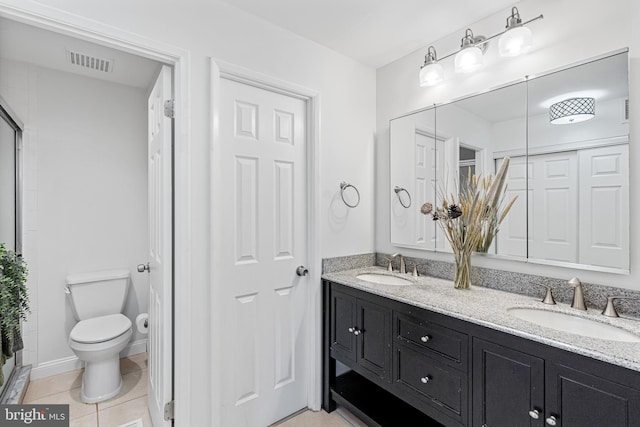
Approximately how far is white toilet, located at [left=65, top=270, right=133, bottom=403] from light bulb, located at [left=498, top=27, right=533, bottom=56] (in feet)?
9.56

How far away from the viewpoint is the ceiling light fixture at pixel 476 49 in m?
1.57

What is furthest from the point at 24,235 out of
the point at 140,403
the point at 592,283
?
the point at 592,283

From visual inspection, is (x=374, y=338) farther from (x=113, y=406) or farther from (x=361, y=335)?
(x=113, y=406)

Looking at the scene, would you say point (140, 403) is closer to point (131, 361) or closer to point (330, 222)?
point (131, 361)

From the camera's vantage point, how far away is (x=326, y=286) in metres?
2.11

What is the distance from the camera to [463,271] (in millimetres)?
1791

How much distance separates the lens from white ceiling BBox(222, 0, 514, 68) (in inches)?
67.7

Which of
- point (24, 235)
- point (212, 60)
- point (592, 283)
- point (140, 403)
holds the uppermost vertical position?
point (212, 60)

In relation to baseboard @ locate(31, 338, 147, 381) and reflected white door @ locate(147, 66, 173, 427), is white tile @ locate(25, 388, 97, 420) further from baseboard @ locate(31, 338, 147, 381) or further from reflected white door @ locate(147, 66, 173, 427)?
reflected white door @ locate(147, 66, 173, 427)

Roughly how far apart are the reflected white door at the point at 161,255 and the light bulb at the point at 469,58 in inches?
62.3

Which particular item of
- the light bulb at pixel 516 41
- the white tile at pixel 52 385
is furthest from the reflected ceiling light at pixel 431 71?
the white tile at pixel 52 385

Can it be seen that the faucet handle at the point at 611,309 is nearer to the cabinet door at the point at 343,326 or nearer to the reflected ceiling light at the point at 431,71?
the cabinet door at the point at 343,326

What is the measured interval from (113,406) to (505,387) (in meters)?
2.31

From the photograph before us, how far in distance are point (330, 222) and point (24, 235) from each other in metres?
2.23
